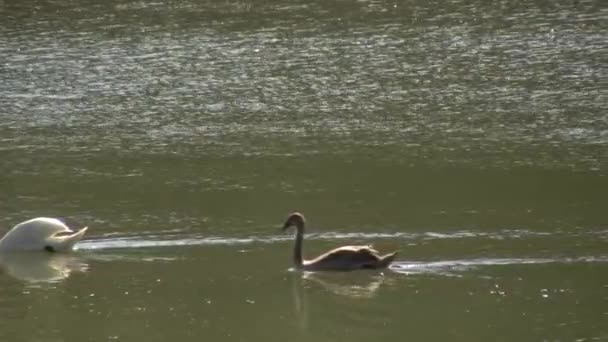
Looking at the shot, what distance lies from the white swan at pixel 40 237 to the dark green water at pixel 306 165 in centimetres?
12

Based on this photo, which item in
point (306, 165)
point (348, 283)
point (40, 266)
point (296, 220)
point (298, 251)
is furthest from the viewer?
point (306, 165)

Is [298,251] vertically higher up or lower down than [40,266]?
higher up

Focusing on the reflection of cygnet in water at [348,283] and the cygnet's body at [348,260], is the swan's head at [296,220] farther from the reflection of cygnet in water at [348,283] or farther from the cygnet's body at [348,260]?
the reflection of cygnet in water at [348,283]

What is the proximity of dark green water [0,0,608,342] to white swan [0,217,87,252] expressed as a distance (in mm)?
124

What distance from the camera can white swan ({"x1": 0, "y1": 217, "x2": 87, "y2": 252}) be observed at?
13.5 m

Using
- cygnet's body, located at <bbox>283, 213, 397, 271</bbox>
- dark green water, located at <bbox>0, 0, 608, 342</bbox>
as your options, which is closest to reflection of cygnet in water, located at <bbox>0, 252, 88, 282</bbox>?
dark green water, located at <bbox>0, 0, 608, 342</bbox>

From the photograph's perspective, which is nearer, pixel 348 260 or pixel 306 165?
pixel 348 260

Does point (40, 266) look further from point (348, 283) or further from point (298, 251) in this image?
point (348, 283)

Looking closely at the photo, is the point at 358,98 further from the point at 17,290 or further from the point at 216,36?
the point at 17,290

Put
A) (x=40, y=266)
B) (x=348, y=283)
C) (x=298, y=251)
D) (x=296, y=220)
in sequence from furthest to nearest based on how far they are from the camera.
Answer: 1. (x=40, y=266)
2. (x=296, y=220)
3. (x=298, y=251)
4. (x=348, y=283)

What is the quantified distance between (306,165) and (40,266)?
3.62 m

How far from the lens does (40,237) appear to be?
13547mm

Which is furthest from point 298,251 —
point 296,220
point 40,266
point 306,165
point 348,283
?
point 306,165

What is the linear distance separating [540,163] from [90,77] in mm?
6732
